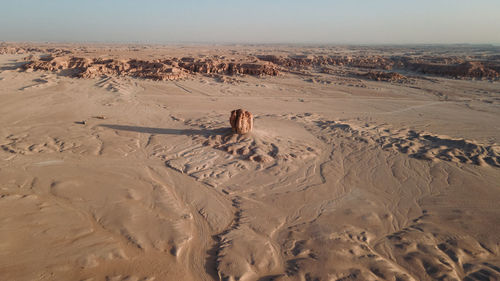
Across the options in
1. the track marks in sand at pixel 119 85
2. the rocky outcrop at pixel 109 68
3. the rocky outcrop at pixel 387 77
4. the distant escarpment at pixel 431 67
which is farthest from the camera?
the distant escarpment at pixel 431 67

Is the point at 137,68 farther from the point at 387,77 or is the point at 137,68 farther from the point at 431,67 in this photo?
the point at 431,67

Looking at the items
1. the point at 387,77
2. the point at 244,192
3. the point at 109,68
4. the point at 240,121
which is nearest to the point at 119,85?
the point at 109,68

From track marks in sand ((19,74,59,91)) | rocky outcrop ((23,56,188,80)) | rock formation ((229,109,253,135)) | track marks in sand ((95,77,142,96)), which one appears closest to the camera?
rock formation ((229,109,253,135))

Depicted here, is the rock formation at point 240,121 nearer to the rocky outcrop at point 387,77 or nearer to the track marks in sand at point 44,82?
the track marks in sand at point 44,82

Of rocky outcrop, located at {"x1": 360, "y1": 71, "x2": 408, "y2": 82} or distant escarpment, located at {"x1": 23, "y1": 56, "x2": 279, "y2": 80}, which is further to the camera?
rocky outcrop, located at {"x1": 360, "y1": 71, "x2": 408, "y2": 82}

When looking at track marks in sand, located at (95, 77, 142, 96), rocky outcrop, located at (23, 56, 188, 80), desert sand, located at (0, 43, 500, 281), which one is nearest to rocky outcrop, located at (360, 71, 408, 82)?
desert sand, located at (0, 43, 500, 281)

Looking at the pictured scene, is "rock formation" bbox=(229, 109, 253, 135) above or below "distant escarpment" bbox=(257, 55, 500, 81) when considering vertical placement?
below

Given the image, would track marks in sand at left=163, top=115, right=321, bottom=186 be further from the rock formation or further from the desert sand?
the rock formation


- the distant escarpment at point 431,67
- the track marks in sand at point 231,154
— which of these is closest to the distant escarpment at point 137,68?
the distant escarpment at point 431,67
